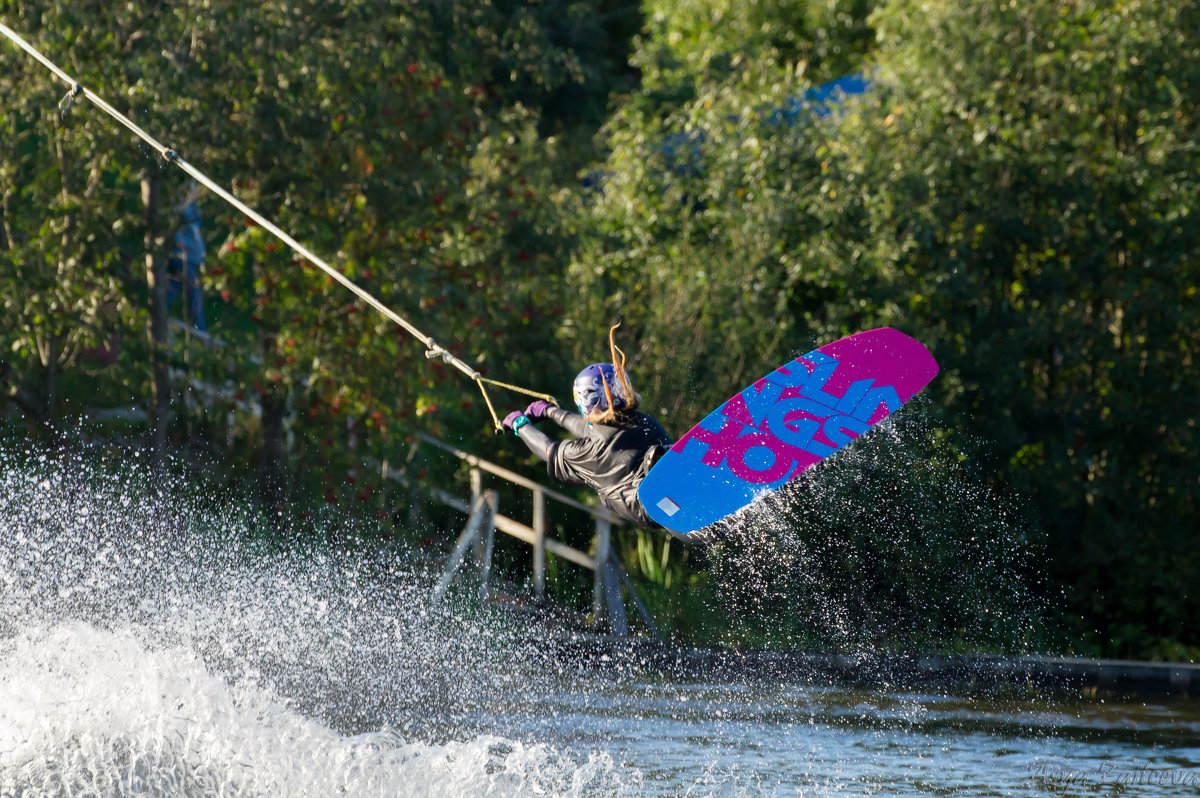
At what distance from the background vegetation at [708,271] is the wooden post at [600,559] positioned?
64 cm

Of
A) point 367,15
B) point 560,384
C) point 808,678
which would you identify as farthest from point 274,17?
point 808,678

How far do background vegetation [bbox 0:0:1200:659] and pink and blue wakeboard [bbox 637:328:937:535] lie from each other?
3887mm

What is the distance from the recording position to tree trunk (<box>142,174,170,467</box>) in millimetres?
9680

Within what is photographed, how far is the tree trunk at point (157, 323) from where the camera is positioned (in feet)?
31.8

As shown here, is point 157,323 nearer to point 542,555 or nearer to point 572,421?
point 542,555

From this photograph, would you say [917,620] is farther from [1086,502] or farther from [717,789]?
[717,789]

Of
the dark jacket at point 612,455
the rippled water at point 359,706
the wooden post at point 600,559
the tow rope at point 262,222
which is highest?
the tow rope at point 262,222

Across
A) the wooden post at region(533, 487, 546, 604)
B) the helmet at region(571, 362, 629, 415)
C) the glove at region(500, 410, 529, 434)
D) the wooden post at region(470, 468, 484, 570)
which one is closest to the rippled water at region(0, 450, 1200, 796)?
the wooden post at region(533, 487, 546, 604)

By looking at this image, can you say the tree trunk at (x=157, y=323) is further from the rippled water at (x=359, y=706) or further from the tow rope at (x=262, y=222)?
the tow rope at (x=262, y=222)

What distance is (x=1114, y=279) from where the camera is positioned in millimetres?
11359

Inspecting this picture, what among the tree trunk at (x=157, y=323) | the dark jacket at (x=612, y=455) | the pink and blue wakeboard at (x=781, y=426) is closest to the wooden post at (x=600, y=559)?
the tree trunk at (x=157, y=323)

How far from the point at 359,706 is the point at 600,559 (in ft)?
8.58

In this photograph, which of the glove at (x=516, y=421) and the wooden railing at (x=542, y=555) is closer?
the glove at (x=516, y=421)

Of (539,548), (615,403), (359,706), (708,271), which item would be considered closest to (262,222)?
(615,403)
